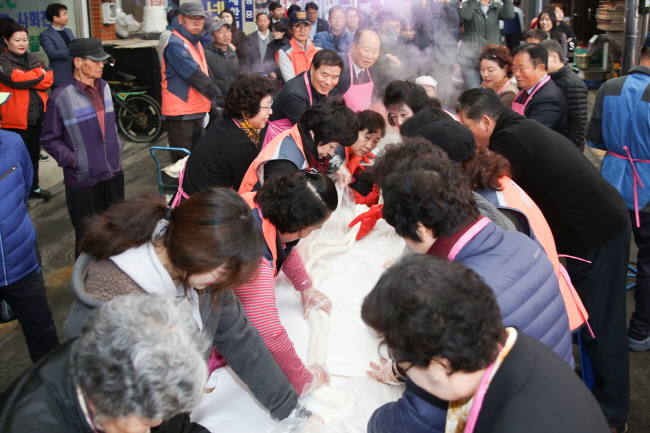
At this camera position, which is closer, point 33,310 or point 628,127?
point 33,310

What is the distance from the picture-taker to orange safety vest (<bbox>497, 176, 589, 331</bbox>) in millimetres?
2002

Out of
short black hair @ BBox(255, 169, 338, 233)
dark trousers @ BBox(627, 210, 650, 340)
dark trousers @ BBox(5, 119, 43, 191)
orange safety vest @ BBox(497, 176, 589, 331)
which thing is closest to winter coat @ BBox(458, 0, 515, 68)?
dark trousers @ BBox(627, 210, 650, 340)

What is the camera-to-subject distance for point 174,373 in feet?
3.36

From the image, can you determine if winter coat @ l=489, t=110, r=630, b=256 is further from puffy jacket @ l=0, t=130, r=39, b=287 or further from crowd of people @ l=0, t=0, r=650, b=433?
puffy jacket @ l=0, t=130, r=39, b=287

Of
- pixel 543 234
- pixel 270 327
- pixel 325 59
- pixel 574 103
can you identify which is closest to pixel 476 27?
pixel 574 103

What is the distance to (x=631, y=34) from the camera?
736cm

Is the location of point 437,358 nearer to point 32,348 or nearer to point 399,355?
point 399,355

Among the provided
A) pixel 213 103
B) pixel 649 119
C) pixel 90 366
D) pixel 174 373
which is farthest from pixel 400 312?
pixel 213 103

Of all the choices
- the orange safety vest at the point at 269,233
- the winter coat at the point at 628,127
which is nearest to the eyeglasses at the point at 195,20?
the winter coat at the point at 628,127

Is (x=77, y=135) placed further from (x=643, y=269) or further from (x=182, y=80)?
(x=643, y=269)

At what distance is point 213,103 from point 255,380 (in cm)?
483

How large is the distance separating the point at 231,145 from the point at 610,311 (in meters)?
1.98

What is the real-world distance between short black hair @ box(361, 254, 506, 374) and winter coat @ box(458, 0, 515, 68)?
20.1 feet

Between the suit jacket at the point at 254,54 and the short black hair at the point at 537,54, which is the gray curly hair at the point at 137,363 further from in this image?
the suit jacket at the point at 254,54
